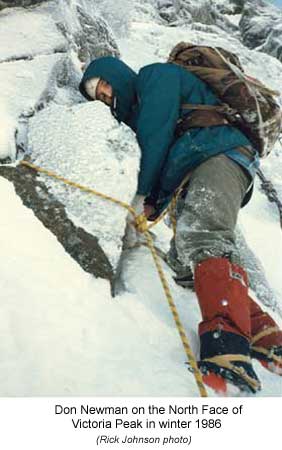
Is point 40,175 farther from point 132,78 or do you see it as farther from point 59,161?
point 132,78

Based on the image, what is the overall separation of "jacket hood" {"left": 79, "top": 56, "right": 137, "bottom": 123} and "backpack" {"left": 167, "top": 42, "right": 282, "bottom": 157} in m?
0.33

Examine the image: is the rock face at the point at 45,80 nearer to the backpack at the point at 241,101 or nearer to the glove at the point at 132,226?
the glove at the point at 132,226

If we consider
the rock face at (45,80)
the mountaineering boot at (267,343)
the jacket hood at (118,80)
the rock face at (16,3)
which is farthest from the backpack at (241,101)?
the rock face at (16,3)

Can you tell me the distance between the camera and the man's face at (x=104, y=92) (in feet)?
9.98

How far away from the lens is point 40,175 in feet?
9.00

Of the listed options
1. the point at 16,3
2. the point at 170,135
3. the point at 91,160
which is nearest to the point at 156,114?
the point at 170,135

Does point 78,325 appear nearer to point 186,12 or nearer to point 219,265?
point 219,265

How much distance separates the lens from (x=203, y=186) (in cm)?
255

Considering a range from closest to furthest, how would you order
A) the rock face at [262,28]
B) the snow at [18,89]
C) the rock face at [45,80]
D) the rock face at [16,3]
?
1. the rock face at [45,80]
2. the snow at [18,89]
3. the rock face at [16,3]
4. the rock face at [262,28]

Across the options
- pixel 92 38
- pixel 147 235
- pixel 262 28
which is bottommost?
pixel 262 28

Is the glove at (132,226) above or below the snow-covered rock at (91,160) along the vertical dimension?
below

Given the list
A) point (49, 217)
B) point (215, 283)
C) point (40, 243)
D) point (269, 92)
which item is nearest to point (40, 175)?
point (49, 217)

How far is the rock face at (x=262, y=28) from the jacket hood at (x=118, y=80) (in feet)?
39.3

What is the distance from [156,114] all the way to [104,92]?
54cm
